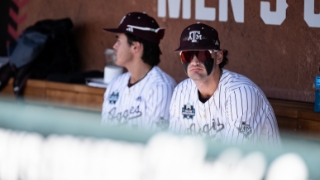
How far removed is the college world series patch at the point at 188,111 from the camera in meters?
4.77

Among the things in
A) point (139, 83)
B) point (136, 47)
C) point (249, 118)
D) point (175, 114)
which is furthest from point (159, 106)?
point (249, 118)

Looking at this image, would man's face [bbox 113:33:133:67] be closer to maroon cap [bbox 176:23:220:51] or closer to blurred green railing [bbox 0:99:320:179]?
blurred green railing [bbox 0:99:320:179]

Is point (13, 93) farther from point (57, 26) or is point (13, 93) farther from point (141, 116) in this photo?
point (141, 116)

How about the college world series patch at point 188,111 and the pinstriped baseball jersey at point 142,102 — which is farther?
the pinstriped baseball jersey at point 142,102

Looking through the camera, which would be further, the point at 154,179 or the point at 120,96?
the point at 120,96

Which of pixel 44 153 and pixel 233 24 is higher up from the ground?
pixel 233 24

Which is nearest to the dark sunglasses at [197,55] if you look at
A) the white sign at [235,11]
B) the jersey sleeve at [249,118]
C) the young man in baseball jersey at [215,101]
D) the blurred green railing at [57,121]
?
the young man in baseball jersey at [215,101]

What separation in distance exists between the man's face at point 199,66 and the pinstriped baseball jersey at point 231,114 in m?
0.12

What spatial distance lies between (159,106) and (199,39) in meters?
0.77

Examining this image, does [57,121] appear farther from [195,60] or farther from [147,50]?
[195,60]

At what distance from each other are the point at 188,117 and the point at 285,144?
767mm

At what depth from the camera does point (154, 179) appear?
3523mm

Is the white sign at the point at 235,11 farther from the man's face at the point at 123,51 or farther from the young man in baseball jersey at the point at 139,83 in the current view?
the man's face at the point at 123,51

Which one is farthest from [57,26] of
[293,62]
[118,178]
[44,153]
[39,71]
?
[118,178]
